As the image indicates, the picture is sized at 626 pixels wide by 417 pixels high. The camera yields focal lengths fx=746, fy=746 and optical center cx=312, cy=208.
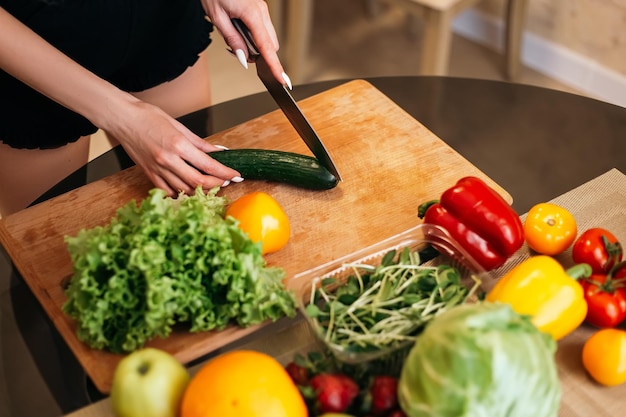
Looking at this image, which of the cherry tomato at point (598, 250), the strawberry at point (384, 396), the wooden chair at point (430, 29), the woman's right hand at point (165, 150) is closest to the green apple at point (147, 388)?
the strawberry at point (384, 396)

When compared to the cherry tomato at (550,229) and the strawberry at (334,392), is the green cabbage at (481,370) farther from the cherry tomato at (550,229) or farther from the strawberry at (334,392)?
the cherry tomato at (550,229)

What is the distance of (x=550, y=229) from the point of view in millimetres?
1281

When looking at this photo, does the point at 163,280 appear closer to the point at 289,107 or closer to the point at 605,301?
A: the point at 289,107

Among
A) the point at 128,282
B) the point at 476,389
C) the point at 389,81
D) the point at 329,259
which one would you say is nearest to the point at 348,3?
the point at 389,81

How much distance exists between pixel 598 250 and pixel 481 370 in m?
0.47

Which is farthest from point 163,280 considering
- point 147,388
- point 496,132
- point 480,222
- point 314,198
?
point 496,132

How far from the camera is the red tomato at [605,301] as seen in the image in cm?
115

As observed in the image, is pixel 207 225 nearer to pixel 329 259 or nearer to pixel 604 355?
pixel 329 259

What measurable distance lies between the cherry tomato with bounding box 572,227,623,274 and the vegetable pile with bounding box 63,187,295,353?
49 centimetres

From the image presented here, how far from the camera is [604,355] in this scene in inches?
42.9

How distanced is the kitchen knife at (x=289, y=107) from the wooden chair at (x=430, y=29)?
110cm

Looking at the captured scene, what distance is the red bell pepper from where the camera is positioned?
4.14 feet

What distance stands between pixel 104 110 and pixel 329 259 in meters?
0.49

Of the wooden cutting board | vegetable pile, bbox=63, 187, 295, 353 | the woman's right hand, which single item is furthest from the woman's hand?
vegetable pile, bbox=63, 187, 295, 353
